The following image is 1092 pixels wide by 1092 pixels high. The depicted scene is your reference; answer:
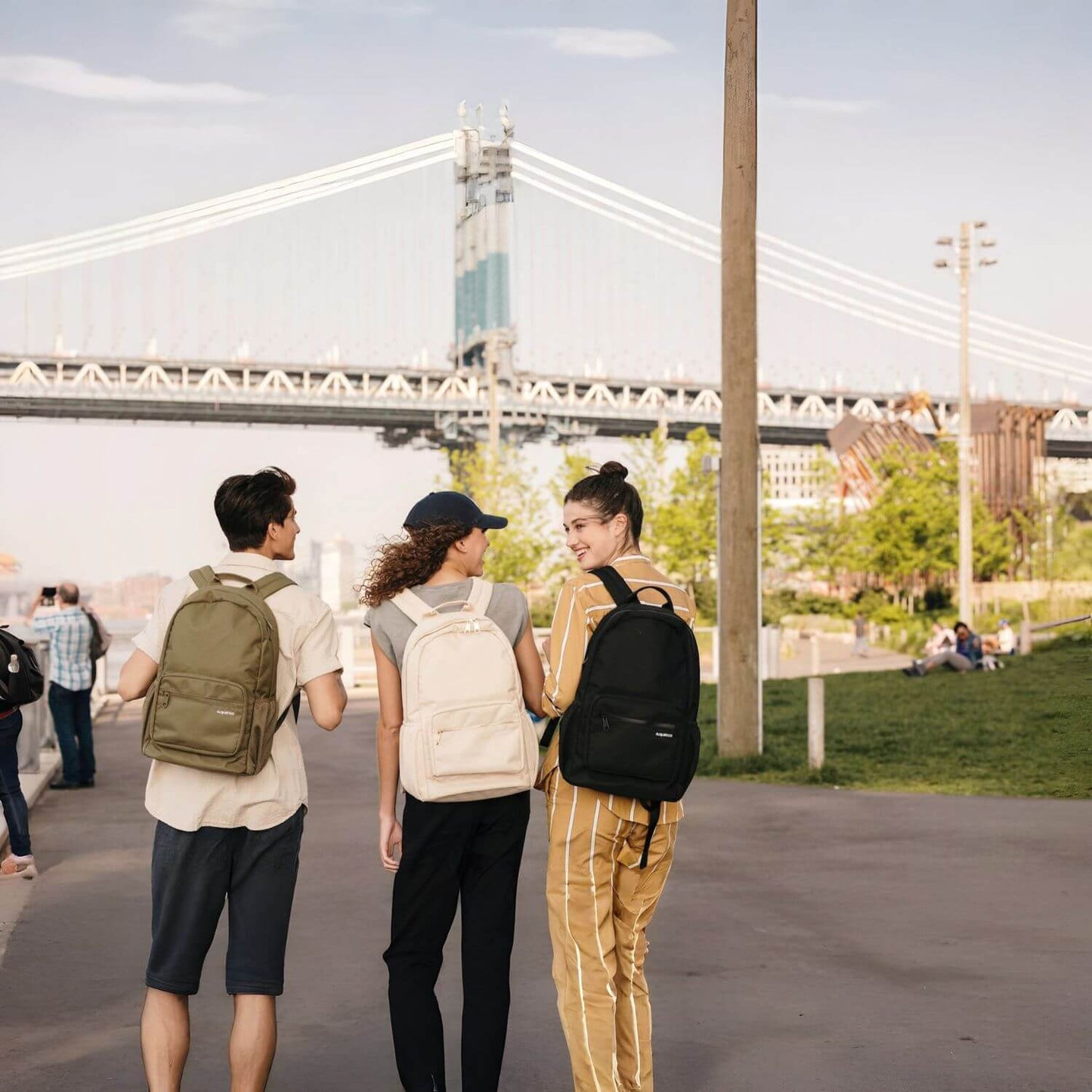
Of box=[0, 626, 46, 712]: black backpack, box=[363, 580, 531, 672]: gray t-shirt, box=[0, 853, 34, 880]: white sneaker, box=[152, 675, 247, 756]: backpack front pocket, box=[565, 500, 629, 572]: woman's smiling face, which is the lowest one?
box=[0, 853, 34, 880]: white sneaker

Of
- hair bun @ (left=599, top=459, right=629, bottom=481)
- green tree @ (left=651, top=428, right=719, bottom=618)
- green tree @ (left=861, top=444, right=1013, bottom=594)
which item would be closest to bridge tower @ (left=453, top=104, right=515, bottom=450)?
green tree @ (left=651, top=428, right=719, bottom=618)

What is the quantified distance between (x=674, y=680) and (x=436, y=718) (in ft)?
1.96

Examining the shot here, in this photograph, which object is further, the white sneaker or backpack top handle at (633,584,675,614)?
the white sneaker

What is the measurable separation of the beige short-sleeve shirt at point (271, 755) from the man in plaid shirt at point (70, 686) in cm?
897

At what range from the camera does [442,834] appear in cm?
420

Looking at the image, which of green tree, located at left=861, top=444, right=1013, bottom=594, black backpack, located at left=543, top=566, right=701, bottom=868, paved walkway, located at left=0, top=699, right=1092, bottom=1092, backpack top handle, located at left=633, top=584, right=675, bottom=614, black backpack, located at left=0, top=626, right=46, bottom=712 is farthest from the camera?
green tree, located at left=861, top=444, right=1013, bottom=594

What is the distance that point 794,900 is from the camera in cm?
772

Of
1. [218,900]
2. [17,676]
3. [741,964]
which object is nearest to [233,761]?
[218,900]

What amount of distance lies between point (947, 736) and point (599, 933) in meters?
12.5

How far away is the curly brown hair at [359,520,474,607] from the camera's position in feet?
14.1

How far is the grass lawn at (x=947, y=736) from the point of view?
5.99m

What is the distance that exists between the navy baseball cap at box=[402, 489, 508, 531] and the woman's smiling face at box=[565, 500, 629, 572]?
0.20m

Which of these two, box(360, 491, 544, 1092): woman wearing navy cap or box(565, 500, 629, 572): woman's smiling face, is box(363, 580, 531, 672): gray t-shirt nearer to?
box(360, 491, 544, 1092): woman wearing navy cap

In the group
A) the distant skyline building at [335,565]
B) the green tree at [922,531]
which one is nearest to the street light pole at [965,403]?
the green tree at [922,531]
